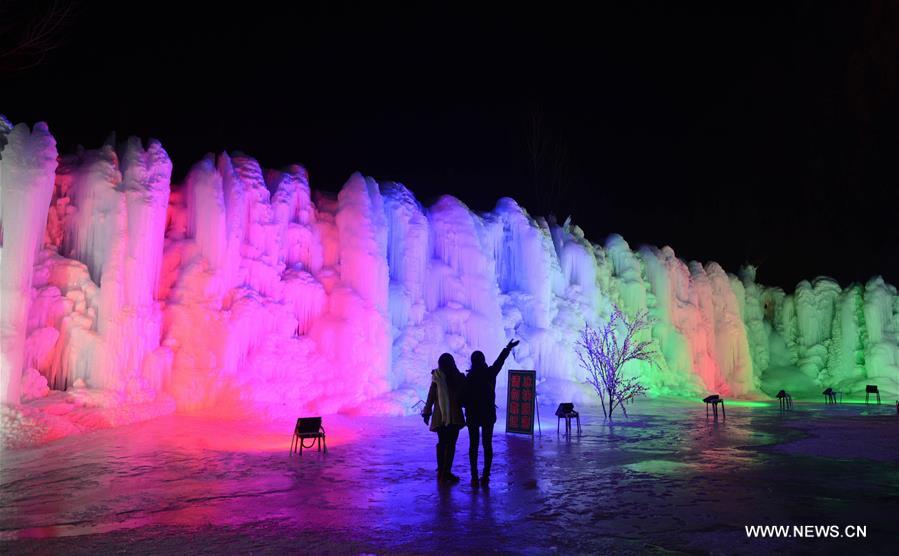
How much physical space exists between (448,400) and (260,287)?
40.0 feet

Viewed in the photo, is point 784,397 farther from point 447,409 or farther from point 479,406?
point 447,409

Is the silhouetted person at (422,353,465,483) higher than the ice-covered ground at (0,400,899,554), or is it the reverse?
the silhouetted person at (422,353,465,483)

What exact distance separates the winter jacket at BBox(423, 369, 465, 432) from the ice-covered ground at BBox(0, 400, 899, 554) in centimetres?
82

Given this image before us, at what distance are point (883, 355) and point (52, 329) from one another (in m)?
38.3

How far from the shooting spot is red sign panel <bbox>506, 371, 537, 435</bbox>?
1297cm

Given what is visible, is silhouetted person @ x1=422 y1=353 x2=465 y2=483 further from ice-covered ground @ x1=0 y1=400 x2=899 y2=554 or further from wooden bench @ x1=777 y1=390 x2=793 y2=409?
wooden bench @ x1=777 y1=390 x2=793 y2=409

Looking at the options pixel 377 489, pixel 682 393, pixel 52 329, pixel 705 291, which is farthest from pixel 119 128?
pixel 705 291

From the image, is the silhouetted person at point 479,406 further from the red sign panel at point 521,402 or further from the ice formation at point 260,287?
the ice formation at point 260,287

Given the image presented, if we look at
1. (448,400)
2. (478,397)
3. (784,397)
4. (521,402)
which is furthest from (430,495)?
(784,397)

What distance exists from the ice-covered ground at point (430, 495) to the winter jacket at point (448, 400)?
0.82 meters

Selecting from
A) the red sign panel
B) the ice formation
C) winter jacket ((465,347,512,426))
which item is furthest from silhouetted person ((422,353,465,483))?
the ice formation

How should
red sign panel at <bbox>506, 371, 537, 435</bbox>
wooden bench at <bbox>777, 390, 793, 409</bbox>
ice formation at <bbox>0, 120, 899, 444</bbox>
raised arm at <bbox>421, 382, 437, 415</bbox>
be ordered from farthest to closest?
wooden bench at <bbox>777, 390, 793, 409</bbox> < ice formation at <bbox>0, 120, 899, 444</bbox> < red sign panel at <bbox>506, 371, 537, 435</bbox> < raised arm at <bbox>421, 382, 437, 415</bbox>

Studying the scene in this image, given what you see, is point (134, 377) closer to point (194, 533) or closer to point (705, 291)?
point (194, 533)

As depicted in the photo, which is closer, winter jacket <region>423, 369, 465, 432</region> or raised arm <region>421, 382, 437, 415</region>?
winter jacket <region>423, 369, 465, 432</region>
